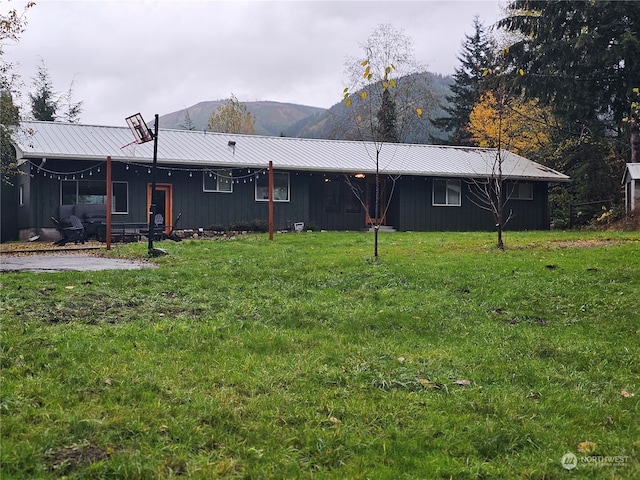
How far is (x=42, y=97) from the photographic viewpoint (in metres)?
30.5

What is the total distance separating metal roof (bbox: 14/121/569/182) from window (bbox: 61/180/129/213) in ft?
3.34

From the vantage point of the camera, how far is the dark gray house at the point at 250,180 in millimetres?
16031

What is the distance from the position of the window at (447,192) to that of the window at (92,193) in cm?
1052

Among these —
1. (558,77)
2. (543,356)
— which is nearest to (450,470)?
(543,356)

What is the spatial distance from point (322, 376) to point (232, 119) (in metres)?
35.0

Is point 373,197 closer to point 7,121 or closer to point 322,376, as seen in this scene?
A: point 7,121

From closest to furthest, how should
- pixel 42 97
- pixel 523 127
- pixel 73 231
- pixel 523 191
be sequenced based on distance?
pixel 73 231
pixel 523 191
pixel 523 127
pixel 42 97

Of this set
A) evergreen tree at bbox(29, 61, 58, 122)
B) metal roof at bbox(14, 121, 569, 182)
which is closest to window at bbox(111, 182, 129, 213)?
metal roof at bbox(14, 121, 569, 182)

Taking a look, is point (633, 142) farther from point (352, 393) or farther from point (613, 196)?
point (352, 393)

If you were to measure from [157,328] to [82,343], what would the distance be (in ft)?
2.35

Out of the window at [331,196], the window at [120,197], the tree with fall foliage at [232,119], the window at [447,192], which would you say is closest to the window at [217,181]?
the window at [120,197]

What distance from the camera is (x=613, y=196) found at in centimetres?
2106

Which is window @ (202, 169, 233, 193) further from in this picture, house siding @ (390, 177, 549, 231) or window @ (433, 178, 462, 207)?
window @ (433, 178, 462, 207)

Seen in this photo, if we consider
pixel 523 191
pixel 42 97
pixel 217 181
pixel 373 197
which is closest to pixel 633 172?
pixel 523 191
